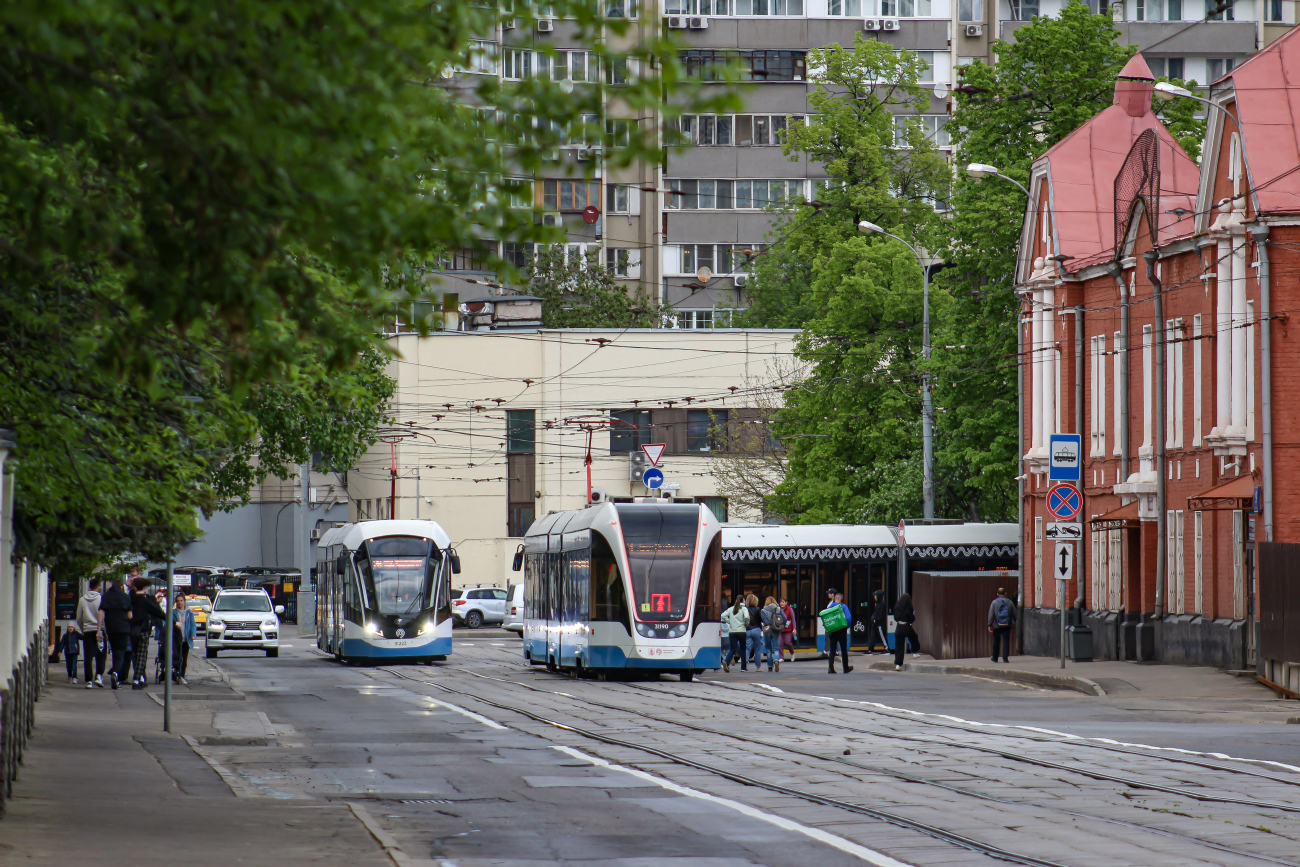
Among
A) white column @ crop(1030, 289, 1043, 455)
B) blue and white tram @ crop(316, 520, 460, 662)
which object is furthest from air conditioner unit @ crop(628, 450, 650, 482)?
blue and white tram @ crop(316, 520, 460, 662)

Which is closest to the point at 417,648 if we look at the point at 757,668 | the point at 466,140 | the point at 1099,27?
the point at 757,668

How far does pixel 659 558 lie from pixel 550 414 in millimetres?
41242

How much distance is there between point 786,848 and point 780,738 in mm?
8421

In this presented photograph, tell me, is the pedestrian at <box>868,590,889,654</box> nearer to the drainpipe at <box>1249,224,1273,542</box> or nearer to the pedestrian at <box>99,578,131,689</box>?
the drainpipe at <box>1249,224,1273,542</box>

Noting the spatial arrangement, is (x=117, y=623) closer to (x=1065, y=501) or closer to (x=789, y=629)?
(x=1065, y=501)

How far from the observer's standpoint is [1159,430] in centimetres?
3550

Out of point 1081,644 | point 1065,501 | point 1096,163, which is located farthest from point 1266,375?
point 1096,163

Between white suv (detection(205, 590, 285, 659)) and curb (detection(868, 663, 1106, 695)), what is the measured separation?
55.5 ft

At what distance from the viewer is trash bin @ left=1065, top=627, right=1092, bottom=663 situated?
3741cm

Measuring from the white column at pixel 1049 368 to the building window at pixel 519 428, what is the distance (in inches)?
1301

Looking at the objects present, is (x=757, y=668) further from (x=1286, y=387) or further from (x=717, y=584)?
(x=1286, y=387)

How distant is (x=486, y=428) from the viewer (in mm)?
73188

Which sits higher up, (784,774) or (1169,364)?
(1169,364)

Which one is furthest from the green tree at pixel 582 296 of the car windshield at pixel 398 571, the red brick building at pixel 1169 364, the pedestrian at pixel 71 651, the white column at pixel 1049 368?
the pedestrian at pixel 71 651
